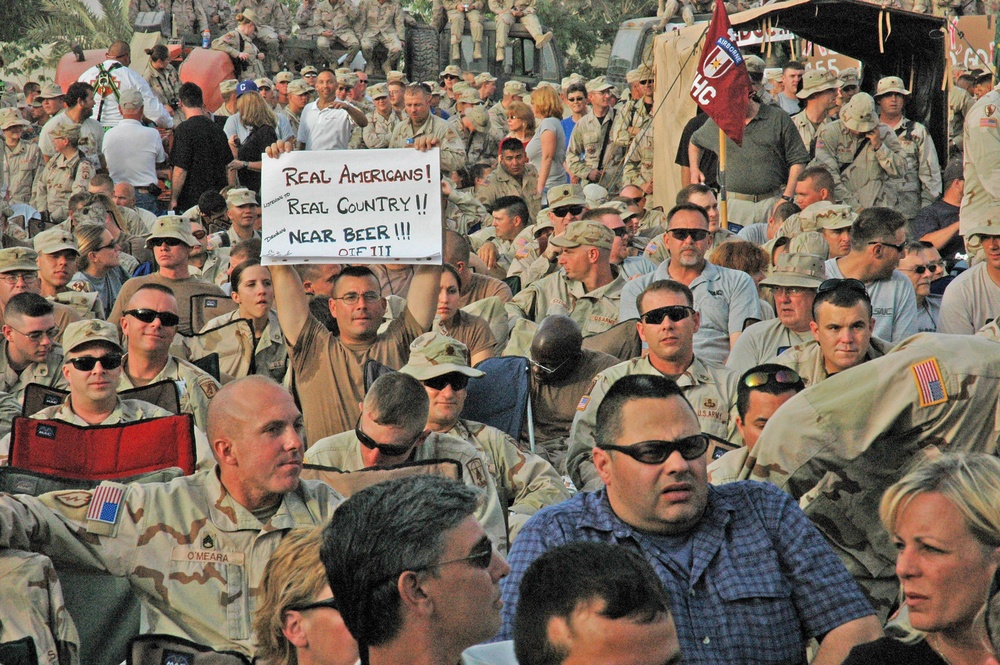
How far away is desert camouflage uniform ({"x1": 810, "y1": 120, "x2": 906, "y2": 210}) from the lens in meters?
13.4

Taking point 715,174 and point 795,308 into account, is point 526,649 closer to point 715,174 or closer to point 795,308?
point 795,308

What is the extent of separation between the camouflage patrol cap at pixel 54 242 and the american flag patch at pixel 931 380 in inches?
311

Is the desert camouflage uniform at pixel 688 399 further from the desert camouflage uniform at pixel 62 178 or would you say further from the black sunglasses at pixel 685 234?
the desert camouflage uniform at pixel 62 178

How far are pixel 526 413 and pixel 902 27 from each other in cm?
1071

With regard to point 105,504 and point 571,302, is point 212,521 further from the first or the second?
point 571,302

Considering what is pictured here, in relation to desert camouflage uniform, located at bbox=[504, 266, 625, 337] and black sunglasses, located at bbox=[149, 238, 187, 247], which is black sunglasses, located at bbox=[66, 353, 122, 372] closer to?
black sunglasses, located at bbox=[149, 238, 187, 247]

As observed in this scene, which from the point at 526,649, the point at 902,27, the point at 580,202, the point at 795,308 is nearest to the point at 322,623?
the point at 526,649

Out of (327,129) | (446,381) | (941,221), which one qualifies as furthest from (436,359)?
(327,129)

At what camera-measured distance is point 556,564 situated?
2555 millimetres

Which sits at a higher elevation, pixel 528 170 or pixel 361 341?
pixel 528 170

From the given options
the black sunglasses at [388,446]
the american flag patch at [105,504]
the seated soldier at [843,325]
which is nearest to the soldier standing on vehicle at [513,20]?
the seated soldier at [843,325]

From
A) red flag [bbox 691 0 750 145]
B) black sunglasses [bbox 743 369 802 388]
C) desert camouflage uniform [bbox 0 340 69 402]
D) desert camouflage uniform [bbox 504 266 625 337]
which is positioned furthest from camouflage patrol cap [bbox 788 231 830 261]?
desert camouflage uniform [bbox 0 340 69 402]

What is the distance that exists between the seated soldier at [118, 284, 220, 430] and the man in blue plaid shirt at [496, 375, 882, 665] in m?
4.19

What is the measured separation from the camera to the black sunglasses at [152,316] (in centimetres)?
772
